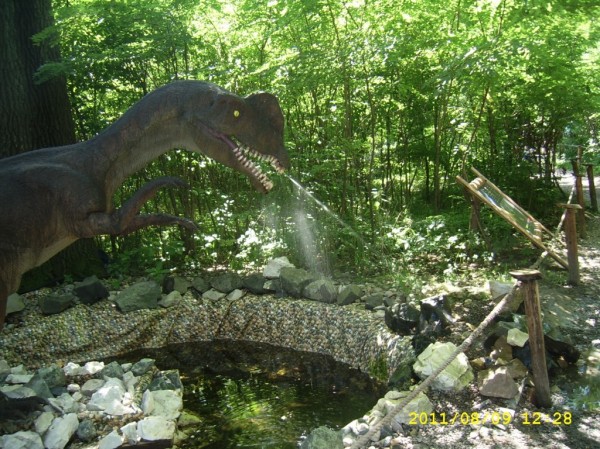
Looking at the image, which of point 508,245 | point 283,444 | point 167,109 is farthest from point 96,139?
point 508,245

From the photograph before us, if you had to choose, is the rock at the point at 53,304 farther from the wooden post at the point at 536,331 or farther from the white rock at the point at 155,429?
the wooden post at the point at 536,331

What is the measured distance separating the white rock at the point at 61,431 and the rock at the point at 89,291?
2.08m

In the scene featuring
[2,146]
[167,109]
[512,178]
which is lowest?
[512,178]

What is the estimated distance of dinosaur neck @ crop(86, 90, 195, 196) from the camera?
2441mm

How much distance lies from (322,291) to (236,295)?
3.10ft

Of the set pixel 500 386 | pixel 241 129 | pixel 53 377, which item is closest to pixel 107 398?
pixel 53 377

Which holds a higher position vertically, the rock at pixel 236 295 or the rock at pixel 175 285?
the rock at pixel 175 285

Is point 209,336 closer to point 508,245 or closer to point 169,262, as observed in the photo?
point 169,262

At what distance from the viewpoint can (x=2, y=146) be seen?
5.69m

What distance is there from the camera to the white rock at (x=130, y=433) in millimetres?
3332

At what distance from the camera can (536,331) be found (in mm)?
3031

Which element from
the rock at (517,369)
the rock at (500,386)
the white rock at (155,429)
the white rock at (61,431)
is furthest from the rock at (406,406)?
the white rock at (61,431)

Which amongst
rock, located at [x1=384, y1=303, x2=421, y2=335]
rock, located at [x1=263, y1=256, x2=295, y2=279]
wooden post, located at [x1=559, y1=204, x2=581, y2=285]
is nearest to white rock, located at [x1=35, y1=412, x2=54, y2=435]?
rock, located at [x1=263, y1=256, x2=295, y2=279]

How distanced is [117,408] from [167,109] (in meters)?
2.35
